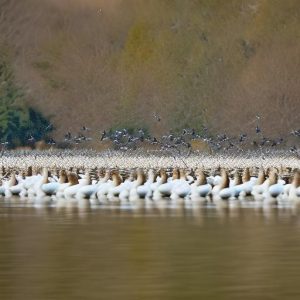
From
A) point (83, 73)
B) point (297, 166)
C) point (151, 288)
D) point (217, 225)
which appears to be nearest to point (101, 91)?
point (83, 73)

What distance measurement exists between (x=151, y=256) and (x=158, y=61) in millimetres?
109996

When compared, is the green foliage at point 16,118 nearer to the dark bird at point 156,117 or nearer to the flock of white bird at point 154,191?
the dark bird at point 156,117

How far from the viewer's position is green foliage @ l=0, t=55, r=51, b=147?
117812 mm

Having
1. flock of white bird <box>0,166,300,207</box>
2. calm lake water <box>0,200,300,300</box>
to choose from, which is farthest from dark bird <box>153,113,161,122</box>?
calm lake water <box>0,200,300,300</box>

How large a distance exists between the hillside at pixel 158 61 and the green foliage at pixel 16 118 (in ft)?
5.89

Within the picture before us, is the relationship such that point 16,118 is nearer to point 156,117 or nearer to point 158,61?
point 156,117

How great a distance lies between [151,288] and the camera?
21.2 metres

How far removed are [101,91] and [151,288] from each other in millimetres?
115041

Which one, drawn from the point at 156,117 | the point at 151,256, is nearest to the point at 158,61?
the point at 156,117

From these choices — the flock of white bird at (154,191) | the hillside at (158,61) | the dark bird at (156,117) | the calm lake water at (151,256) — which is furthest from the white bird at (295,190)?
the dark bird at (156,117)

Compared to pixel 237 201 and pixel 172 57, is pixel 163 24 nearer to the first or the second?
pixel 172 57

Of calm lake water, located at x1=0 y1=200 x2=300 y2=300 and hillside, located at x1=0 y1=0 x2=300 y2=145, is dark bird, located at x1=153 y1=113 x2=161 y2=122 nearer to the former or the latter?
hillside, located at x1=0 y1=0 x2=300 y2=145

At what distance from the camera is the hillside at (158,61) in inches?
4756

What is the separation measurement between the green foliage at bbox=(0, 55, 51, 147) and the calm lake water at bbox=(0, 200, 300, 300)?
81.9 metres
